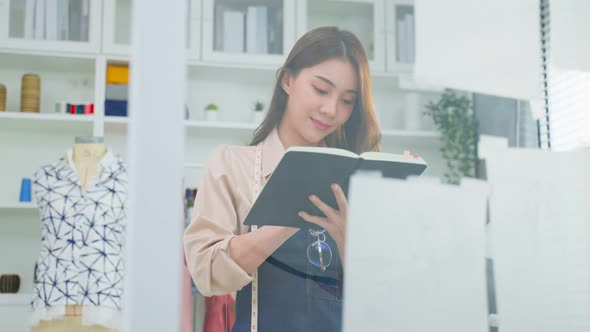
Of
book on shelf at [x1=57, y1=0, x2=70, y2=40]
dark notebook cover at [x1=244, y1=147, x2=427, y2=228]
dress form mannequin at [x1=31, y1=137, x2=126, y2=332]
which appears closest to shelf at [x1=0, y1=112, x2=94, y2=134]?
book on shelf at [x1=57, y1=0, x2=70, y2=40]

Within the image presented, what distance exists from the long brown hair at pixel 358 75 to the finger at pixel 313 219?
13cm

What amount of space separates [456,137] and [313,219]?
975 mm

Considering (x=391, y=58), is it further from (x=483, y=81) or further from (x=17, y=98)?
(x=17, y=98)

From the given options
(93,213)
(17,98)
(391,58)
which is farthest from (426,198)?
(17,98)

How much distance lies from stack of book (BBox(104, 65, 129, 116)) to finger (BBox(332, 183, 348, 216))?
224 centimetres

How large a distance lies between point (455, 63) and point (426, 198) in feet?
0.59

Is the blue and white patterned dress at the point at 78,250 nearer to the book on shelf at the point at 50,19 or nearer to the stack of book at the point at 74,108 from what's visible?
the stack of book at the point at 74,108

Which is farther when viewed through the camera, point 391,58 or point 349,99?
point 391,58

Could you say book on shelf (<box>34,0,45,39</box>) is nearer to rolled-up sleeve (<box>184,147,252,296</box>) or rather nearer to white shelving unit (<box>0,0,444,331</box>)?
white shelving unit (<box>0,0,444,331</box>)

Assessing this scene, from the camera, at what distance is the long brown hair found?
888 millimetres

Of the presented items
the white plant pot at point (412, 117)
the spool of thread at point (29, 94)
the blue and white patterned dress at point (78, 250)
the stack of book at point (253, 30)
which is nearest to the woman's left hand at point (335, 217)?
the white plant pot at point (412, 117)

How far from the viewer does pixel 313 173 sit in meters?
0.74

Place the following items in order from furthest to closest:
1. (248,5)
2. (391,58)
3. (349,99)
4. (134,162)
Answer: (248,5), (391,58), (349,99), (134,162)

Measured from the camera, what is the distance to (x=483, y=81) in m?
0.79
